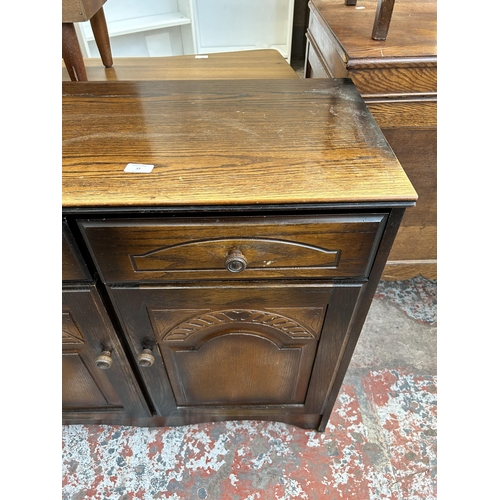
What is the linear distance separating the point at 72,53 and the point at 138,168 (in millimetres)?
457

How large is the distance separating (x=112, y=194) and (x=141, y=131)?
0.51 feet

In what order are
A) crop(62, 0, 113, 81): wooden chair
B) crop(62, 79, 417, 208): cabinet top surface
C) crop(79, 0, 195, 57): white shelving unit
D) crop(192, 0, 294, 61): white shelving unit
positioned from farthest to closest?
crop(192, 0, 294, 61): white shelving unit < crop(79, 0, 195, 57): white shelving unit < crop(62, 0, 113, 81): wooden chair < crop(62, 79, 417, 208): cabinet top surface

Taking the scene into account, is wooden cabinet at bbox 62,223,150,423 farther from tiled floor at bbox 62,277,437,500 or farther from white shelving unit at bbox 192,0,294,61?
white shelving unit at bbox 192,0,294,61

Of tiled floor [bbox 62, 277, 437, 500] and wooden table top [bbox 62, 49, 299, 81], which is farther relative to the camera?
wooden table top [bbox 62, 49, 299, 81]

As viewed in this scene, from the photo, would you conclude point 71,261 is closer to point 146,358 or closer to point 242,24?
point 146,358

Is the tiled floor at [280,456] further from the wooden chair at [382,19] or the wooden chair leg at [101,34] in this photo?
the wooden chair leg at [101,34]

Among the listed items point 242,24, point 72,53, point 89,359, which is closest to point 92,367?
point 89,359

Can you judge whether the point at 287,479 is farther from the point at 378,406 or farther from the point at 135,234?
the point at 135,234

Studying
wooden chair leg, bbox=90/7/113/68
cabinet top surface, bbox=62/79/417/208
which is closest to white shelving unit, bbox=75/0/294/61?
wooden chair leg, bbox=90/7/113/68

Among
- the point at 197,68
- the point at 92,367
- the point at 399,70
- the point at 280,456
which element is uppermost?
the point at 399,70

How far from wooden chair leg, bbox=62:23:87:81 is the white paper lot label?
42 cm

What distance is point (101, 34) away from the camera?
941mm

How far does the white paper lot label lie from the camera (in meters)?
0.47

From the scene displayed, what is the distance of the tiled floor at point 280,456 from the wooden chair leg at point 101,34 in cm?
98
